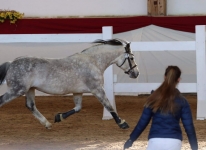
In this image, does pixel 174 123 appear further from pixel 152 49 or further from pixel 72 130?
pixel 152 49

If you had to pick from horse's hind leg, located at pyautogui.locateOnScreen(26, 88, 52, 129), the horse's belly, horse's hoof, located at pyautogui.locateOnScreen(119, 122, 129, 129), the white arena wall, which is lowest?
horse's hoof, located at pyautogui.locateOnScreen(119, 122, 129, 129)

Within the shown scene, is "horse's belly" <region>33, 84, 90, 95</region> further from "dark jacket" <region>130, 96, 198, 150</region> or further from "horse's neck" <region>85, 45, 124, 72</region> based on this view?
"dark jacket" <region>130, 96, 198, 150</region>

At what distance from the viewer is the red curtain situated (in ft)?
45.6

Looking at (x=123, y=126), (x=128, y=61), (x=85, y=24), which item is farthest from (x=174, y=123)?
(x=85, y=24)

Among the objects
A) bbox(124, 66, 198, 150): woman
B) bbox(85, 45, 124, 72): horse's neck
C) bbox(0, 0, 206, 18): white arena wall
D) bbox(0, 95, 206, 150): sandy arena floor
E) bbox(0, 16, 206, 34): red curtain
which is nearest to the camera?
bbox(124, 66, 198, 150): woman

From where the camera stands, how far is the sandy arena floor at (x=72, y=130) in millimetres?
8434

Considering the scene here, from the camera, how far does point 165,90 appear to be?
5555 mm

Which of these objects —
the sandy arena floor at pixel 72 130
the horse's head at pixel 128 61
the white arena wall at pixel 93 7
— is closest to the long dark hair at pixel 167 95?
the sandy arena floor at pixel 72 130

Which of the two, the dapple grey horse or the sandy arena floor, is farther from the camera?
the dapple grey horse

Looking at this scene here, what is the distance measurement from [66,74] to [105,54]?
0.80 meters

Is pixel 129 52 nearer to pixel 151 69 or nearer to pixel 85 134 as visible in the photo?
pixel 85 134

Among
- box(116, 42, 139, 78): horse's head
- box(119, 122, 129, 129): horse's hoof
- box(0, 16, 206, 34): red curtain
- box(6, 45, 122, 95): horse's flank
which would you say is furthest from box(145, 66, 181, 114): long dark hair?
box(0, 16, 206, 34): red curtain

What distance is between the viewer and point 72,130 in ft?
31.9

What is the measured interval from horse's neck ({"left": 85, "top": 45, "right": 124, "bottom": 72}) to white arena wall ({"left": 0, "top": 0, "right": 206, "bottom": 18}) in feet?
15.5
